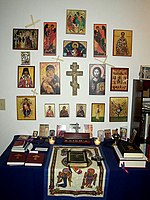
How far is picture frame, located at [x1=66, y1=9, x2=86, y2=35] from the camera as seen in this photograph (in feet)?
6.51

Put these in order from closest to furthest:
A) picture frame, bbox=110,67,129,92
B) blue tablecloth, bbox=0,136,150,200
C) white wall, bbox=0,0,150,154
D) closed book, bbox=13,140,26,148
→ blue tablecloth, bbox=0,136,150,200 → closed book, bbox=13,140,26,148 → white wall, bbox=0,0,150,154 → picture frame, bbox=110,67,129,92

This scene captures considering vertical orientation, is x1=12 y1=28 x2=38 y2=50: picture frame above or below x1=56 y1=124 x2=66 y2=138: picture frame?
above

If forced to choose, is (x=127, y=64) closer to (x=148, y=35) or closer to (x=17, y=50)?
(x=148, y=35)

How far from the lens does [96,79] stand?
2080mm

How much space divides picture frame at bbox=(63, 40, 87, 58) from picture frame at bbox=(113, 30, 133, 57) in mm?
335

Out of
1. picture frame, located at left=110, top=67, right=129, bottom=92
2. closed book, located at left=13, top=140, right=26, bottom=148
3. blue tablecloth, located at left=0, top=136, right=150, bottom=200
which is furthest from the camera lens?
picture frame, located at left=110, top=67, right=129, bottom=92

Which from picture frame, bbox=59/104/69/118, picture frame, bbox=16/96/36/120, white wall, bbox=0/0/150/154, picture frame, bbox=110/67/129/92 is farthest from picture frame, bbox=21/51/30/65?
picture frame, bbox=110/67/129/92

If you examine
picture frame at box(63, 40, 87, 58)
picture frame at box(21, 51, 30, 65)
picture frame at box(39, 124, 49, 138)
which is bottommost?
picture frame at box(39, 124, 49, 138)

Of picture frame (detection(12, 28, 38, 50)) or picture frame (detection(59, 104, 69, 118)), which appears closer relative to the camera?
picture frame (detection(12, 28, 38, 50))

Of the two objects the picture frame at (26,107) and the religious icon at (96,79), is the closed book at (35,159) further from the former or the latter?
the religious icon at (96,79)

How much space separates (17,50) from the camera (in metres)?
2.01

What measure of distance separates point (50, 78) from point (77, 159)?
3.06 ft

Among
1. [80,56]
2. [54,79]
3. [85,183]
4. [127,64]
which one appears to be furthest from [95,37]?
[85,183]

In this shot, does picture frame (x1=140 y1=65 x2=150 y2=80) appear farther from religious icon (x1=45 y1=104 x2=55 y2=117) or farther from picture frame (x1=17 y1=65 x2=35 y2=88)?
picture frame (x1=17 y1=65 x2=35 y2=88)
